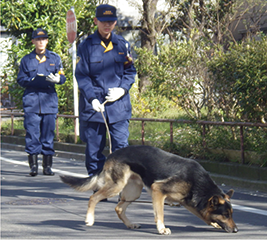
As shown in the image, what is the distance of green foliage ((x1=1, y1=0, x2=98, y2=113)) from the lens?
14797 mm

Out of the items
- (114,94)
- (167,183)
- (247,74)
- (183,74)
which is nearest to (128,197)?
(167,183)

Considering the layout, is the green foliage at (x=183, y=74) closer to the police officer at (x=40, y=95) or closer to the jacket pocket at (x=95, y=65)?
the police officer at (x=40, y=95)

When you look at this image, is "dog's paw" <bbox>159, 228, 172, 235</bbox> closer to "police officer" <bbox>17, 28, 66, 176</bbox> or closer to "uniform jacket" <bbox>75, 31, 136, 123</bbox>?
"uniform jacket" <bbox>75, 31, 136, 123</bbox>

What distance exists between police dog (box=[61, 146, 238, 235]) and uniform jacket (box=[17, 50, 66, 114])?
383cm

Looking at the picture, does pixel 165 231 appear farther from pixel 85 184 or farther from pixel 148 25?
pixel 148 25

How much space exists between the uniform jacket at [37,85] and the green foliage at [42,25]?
6.58 meters

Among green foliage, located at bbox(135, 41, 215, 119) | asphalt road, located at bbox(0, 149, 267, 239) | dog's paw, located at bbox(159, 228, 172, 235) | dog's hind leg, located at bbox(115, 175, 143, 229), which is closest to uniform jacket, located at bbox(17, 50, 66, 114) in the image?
asphalt road, located at bbox(0, 149, 267, 239)

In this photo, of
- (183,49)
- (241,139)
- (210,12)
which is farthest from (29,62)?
(210,12)

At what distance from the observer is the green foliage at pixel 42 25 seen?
48.5 ft

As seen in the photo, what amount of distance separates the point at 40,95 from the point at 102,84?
2836mm

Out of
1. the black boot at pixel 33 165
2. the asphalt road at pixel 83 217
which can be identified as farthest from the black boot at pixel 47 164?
the asphalt road at pixel 83 217

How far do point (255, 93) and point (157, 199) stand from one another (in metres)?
3.65

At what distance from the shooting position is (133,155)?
478cm

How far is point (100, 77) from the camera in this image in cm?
595
